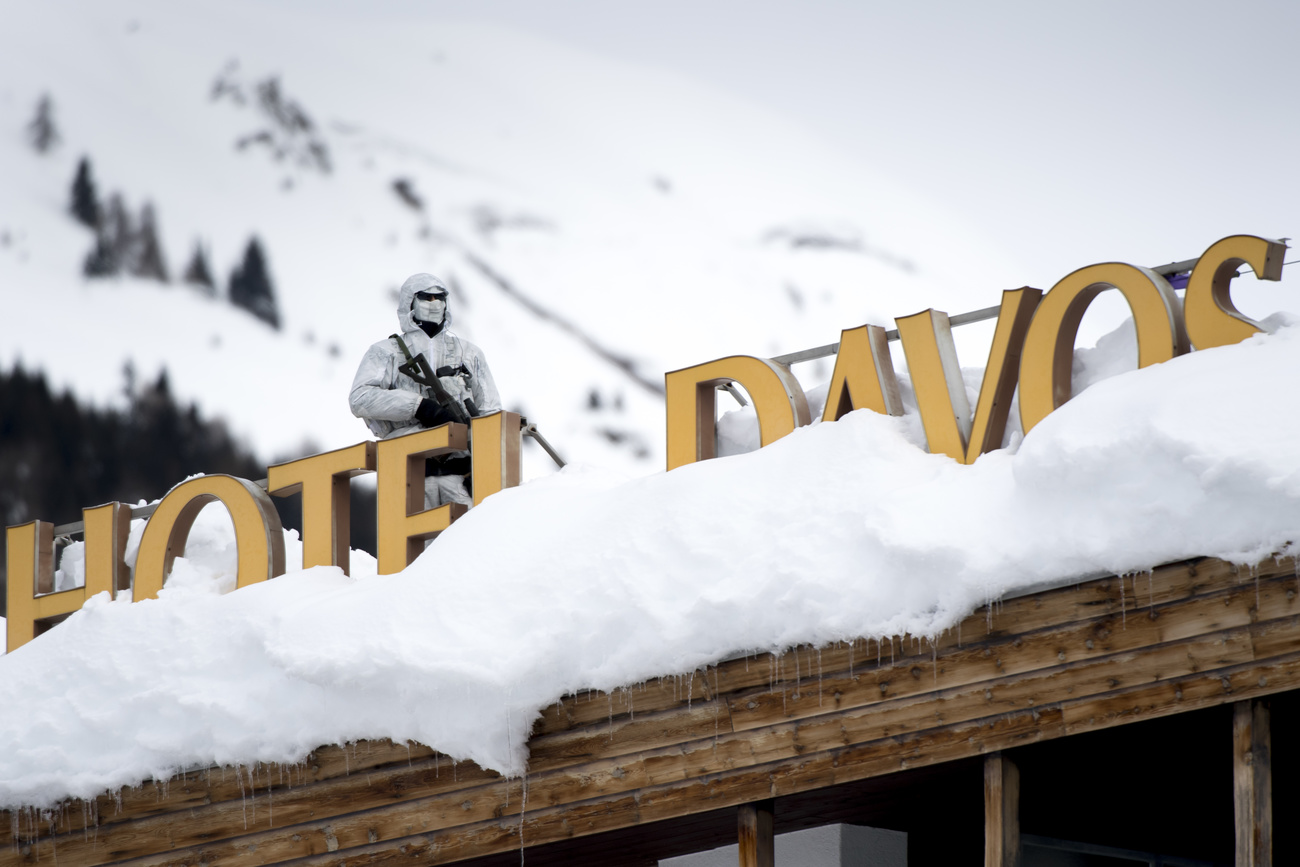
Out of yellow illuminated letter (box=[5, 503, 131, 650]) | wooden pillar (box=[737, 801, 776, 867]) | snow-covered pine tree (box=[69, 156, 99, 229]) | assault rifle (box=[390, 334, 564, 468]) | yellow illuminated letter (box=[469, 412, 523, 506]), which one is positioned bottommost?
wooden pillar (box=[737, 801, 776, 867])

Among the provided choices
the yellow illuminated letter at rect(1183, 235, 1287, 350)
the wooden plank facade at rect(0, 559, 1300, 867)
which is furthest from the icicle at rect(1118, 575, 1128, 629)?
the yellow illuminated letter at rect(1183, 235, 1287, 350)

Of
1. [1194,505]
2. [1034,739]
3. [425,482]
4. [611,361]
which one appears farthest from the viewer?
[611,361]

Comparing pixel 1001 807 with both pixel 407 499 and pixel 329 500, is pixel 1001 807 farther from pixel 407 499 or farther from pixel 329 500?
pixel 329 500

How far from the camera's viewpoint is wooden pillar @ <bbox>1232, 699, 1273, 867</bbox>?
4363 mm

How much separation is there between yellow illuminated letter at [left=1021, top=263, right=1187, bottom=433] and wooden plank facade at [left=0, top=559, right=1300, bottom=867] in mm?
1067

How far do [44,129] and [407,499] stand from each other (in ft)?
80.3

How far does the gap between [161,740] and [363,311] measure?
24.1 metres

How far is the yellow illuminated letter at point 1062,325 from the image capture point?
5281 millimetres

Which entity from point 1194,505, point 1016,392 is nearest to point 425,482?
point 1016,392

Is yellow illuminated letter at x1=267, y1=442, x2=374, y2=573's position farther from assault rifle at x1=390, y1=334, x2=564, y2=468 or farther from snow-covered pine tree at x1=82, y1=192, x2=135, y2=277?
snow-covered pine tree at x1=82, y1=192, x2=135, y2=277

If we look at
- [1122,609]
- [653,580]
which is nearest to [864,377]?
[653,580]

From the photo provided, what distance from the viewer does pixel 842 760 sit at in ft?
16.9

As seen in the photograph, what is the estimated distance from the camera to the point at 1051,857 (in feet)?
22.5

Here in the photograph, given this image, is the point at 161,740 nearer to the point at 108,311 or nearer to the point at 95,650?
the point at 95,650
